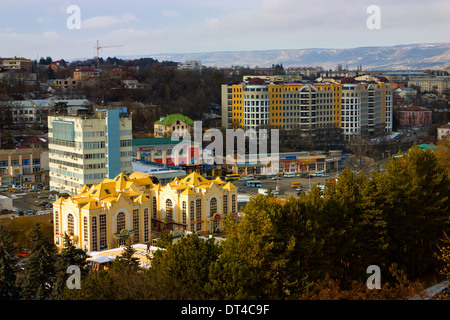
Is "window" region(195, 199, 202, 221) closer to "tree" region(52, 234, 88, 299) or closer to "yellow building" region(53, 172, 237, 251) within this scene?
"yellow building" region(53, 172, 237, 251)

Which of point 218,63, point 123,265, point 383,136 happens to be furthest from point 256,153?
point 218,63

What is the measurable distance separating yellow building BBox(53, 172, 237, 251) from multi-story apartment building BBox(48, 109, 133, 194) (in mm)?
3153

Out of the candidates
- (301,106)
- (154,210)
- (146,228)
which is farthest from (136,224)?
(301,106)

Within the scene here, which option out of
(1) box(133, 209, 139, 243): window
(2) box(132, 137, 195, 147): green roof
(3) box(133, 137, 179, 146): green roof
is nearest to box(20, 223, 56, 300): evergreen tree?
(1) box(133, 209, 139, 243): window

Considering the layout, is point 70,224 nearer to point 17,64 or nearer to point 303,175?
point 303,175

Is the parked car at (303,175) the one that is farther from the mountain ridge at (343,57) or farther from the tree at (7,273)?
the mountain ridge at (343,57)

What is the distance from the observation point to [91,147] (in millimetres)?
25078

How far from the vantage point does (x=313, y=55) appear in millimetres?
114500

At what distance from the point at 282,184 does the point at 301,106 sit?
1507 cm

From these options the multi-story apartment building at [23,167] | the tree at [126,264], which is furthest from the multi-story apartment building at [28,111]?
the tree at [126,264]

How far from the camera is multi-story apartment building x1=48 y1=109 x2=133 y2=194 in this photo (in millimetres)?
25016

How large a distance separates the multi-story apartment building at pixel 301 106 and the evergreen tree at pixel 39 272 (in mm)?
29991

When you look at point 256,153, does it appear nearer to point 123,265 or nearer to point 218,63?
point 123,265

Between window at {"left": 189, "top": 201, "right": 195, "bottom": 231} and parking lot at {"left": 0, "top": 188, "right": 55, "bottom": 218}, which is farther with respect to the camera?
parking lot at {"left": 0, "top": 188, "right": 55, "bottom": 218}
